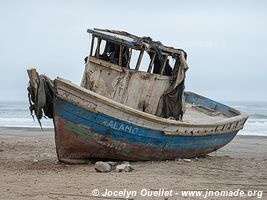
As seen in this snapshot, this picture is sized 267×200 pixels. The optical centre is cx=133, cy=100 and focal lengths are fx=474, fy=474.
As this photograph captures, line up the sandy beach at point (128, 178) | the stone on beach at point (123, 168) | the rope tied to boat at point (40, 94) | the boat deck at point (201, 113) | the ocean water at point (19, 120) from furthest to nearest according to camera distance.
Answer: the ocean water at point (19, 120), the boat deck at point (201, 113), the rope tied to boat at point (40, 94), the stone on beach at point (123, 168), the sandy beach at point (128, 178)

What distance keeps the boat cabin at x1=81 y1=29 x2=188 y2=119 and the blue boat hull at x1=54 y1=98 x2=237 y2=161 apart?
3.27ft

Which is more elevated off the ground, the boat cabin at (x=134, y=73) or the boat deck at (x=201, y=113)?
the boat cabin at (x=134, y=73)

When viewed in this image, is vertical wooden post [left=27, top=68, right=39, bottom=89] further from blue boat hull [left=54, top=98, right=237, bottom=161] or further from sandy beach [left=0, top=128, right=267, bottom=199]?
sandy beach [left=0, top=128, right=267, bottom=199]

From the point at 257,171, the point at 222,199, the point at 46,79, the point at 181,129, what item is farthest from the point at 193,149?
the point at 222,199

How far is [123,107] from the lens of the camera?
369 inches

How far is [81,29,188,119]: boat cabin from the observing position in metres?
10.7

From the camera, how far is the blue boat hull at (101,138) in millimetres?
9445

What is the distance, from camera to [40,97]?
9.15m

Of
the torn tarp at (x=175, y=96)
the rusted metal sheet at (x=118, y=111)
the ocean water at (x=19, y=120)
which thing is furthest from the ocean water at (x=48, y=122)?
the rusted metal sheet at (x=118, y=111)

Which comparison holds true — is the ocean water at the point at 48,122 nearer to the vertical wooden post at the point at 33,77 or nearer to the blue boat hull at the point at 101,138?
the blue boat hull at the point at 101,138

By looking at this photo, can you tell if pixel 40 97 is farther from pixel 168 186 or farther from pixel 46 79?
pixel 168 186

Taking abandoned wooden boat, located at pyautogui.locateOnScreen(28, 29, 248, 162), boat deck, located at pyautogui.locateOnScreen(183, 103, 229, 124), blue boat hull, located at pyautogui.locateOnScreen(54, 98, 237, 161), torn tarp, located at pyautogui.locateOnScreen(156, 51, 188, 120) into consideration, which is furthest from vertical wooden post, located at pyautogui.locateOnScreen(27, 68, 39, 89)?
boat deck, located at pyautogui.locateOnScreen(183, 103, 229, 124)

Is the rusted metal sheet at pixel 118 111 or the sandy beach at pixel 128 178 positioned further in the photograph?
the rusted metal sheet at pixel 118 111

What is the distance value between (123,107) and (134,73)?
1512 millimetres
